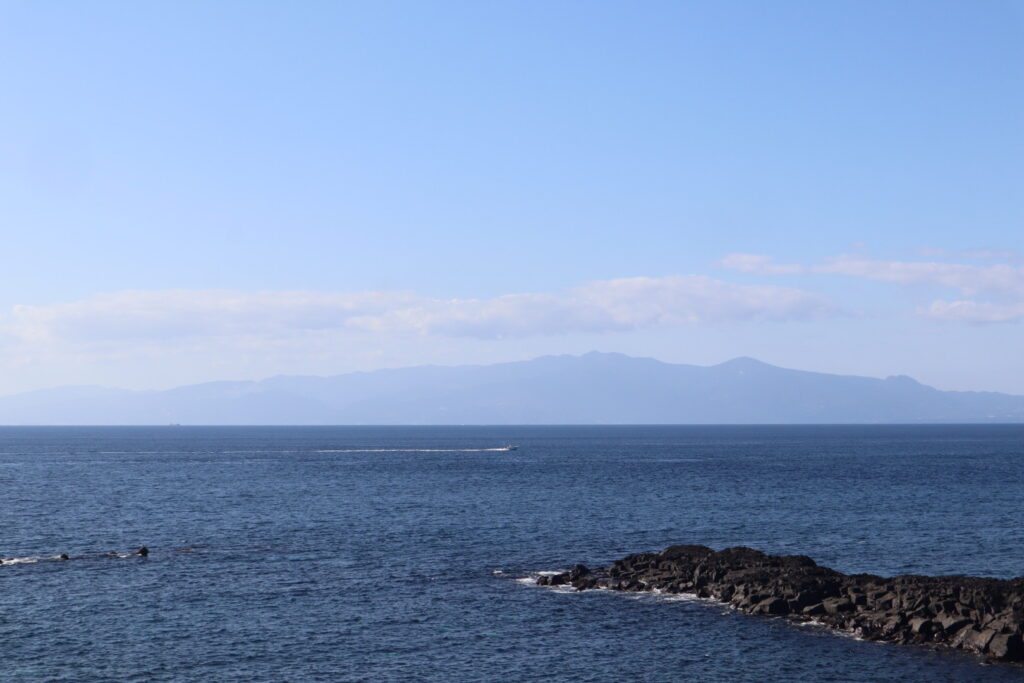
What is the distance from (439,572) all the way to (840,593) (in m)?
28.6

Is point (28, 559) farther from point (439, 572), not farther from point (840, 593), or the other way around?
point (840, 593)

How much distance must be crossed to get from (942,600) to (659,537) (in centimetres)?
3671

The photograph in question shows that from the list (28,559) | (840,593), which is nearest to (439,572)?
→ (840,593)

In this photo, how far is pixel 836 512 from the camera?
105 meters

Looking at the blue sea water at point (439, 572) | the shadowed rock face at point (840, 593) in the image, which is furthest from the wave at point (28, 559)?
the shadowed rock face at point (840, 593)

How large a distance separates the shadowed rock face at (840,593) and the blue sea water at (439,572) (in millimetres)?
1942

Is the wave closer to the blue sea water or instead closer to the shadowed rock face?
the blue sea water

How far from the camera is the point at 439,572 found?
2778 inches

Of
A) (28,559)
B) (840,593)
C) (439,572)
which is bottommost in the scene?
(439,572)

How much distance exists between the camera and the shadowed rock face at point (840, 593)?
49750mm

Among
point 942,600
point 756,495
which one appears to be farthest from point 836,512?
point 942,600

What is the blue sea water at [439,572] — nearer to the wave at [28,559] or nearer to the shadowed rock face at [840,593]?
the wave at [28,559]

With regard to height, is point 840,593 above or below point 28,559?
above

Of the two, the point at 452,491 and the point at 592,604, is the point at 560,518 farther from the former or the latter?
the point at 592,604
